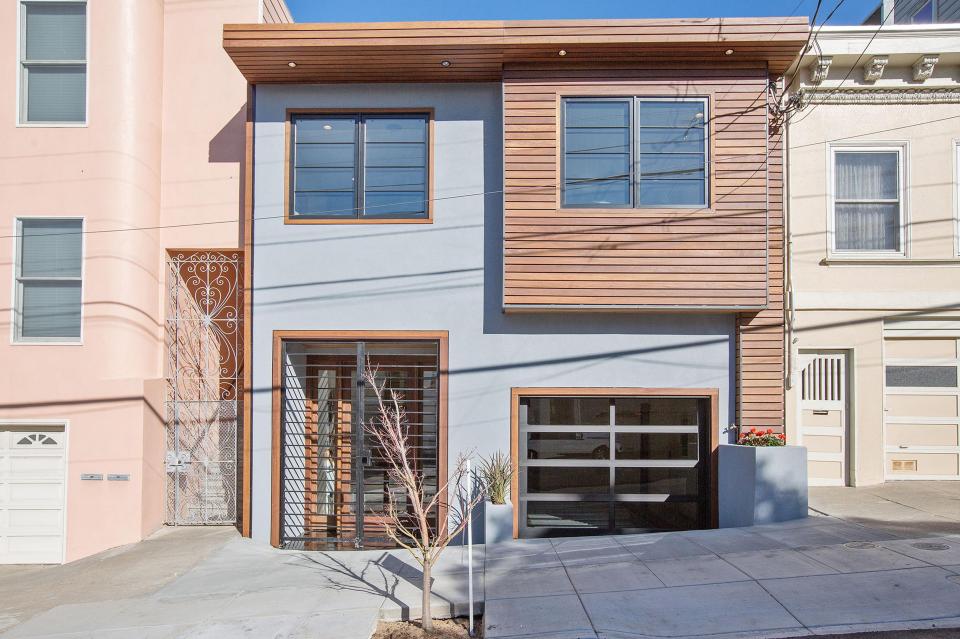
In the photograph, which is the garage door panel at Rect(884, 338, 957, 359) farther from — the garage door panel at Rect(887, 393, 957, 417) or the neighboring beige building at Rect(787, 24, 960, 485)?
the garage door panel at Rect(887, 393, 957, 417)

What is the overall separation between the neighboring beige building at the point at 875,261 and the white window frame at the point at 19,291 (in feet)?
30.7

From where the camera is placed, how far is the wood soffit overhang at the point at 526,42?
296 inches

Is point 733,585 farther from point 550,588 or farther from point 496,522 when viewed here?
point 496,522

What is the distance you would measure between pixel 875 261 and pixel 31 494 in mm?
11684

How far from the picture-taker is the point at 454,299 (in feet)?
26.6

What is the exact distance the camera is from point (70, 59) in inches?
329

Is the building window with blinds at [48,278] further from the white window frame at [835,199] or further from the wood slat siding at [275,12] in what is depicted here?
the white window frame at [835,199]

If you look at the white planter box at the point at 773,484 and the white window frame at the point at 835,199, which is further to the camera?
the white window frame at the point at 835,199

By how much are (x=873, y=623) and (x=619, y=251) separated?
4.47m

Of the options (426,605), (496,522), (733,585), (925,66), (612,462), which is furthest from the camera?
(925,66)

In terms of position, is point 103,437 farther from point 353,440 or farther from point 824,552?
point 824,552

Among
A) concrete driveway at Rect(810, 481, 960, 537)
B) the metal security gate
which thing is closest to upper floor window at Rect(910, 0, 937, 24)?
concrete driveway at Rect(810, 481, 960, 537)

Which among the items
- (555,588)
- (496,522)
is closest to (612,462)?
(496,522)

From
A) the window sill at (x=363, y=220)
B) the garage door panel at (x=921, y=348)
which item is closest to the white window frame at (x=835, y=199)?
the garage door panel at (x=921, y=348)
